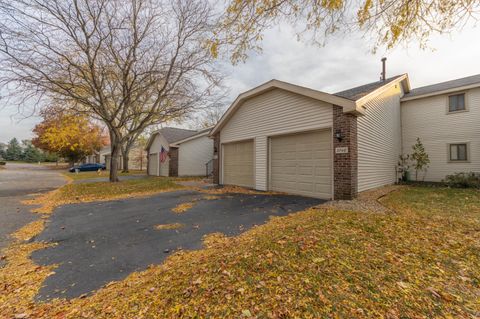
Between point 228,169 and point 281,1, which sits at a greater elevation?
point 281,1

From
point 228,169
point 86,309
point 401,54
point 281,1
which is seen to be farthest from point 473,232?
point 228,169

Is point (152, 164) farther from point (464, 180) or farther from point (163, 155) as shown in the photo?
point (464, 180)

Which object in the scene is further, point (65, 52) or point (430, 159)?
point (430, 159)

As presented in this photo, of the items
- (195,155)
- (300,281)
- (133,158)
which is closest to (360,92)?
(300,281)

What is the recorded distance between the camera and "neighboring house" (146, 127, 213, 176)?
17.5m

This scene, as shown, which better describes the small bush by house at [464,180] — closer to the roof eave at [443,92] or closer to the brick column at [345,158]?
the roof eave at [443,92]

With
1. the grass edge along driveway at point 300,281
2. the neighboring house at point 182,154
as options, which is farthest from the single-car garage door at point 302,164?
the neighboring house at point 182,154

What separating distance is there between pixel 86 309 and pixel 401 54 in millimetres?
6685

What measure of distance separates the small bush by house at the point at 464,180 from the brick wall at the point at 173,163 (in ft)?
58.7

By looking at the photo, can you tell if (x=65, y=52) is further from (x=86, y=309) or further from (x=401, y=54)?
(x=401, y=54)

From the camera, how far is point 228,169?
1166cm

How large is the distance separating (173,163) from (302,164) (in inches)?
492

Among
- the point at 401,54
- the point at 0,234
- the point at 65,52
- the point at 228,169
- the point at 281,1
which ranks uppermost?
the point at 65,52

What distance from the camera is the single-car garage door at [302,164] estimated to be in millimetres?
7301
